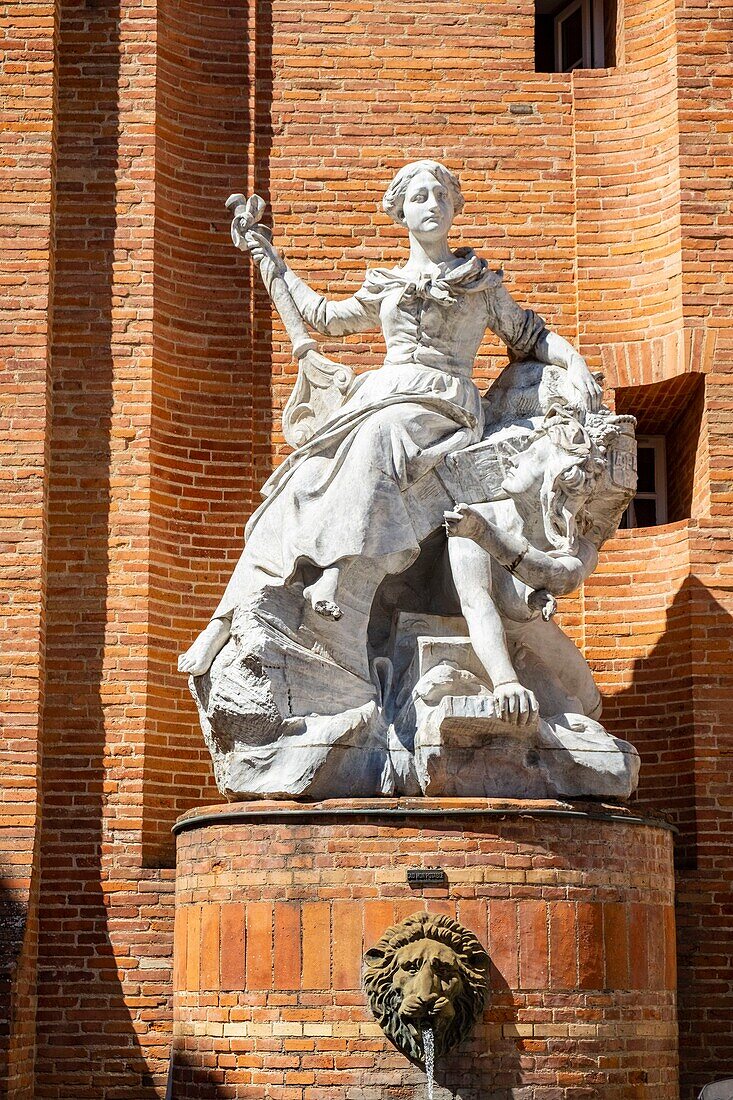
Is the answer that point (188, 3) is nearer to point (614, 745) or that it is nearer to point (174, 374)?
point (174, 374)

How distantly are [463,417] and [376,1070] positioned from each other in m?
3.32

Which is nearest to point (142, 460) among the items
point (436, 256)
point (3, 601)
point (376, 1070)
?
point (3, 601)

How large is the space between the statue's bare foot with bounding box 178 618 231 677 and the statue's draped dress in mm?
94

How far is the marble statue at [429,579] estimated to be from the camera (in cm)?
870

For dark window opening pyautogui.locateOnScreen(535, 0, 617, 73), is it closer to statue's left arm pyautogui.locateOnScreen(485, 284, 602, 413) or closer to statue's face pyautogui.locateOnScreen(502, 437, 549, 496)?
statue's left arm pyautogui.locateOnScreen(485, 284, 602, 413)

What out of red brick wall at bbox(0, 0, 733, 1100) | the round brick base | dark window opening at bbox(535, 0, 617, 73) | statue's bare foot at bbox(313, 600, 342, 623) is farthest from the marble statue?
dark window opening at bbox(535, 0, 617, 73)

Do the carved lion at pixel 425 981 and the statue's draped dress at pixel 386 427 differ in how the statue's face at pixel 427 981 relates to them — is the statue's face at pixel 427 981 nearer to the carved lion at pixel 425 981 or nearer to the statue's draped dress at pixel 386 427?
the carved lion at pixel 425 981

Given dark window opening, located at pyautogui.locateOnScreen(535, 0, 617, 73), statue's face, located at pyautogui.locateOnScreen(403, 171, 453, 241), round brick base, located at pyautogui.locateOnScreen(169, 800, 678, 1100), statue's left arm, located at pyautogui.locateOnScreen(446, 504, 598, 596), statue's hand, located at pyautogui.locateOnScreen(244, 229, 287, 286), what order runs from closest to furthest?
1. round brick base, located at pyautogui.locateOnScreen(169, 800, 678, 1100)
2. statue's left arm, located at pyautogui.locateOnScreen(446, 504, 598, 596)
3. statue's face, located at pyautogui.locateOnScreen(403, 171, 453, 241)
4. statue's hand, located at pyautogui.locateOnScreen(244, 229, 287, 286)
5. dark window opening, located at pyautogui.locateOnScreen(535, 0, 617, 73)

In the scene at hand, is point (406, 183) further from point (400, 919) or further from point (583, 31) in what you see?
point (400, 919)

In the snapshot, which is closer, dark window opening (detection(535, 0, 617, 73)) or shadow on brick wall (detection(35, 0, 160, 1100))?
shadow on brick wall (detection(35, 0, 160, 1100))

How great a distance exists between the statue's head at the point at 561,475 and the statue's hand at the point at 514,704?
867 millimetres

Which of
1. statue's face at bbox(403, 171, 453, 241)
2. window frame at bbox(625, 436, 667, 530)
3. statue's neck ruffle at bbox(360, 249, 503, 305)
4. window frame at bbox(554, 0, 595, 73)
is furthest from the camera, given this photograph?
window frame at bbox(554, 0, 595, 73)

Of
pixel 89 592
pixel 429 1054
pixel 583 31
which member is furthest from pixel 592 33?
pixel 429 1054

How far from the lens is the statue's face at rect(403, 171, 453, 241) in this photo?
32.2ft
